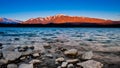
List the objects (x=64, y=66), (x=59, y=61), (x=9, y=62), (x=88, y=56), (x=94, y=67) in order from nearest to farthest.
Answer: (x=94, y=67)
(x=64, y=66)
(x=9, y=62)
(x=59, y=61)
(x=88, y=56)

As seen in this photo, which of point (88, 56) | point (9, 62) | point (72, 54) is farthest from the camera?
point (72, 54)

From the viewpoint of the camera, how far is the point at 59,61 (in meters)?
8.00

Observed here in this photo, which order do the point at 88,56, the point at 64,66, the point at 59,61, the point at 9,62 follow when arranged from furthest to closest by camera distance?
the point at 88,56 → the point at 59,61 → the point at 9,62 → the point at 64,66

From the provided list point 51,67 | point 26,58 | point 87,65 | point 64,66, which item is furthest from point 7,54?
point 87,65

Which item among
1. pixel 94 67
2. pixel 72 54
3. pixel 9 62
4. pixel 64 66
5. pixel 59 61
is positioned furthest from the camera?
pixel 72 54

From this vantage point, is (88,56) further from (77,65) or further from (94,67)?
(94,67)

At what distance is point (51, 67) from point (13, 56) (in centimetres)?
208

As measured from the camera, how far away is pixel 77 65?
713cm

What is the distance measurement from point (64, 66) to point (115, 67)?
7.10 feet

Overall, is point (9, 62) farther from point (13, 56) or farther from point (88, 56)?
point (88, 56)

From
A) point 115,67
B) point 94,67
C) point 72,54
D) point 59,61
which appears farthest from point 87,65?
point 72,54

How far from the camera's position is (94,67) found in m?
6.41

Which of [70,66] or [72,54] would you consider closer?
[70,66]

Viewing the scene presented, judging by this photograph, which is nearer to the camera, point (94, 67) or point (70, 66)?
point (94, 67)
